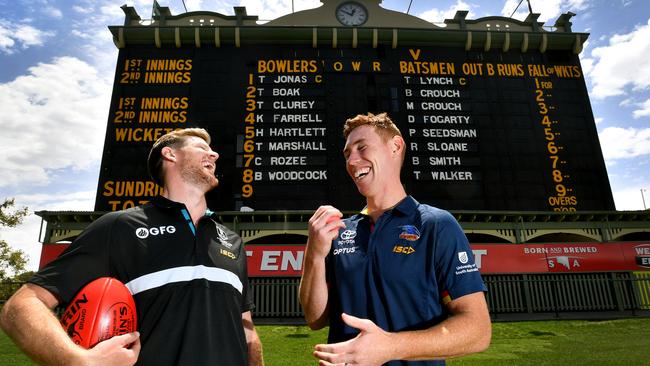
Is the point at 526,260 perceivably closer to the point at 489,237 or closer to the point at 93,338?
the point at 489,237

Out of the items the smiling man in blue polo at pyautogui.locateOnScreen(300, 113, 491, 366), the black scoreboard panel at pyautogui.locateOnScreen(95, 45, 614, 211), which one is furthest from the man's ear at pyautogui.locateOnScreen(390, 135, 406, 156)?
the black scoreboard panel at pyautogui.locateOnScreen(95, 45, 614, 211)

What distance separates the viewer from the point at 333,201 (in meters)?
11.6

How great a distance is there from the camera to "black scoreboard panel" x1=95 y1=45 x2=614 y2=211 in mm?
11633

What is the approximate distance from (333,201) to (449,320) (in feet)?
33.5

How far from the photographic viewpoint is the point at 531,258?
1206cm

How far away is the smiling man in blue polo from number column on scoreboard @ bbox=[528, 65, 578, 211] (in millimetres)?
12513

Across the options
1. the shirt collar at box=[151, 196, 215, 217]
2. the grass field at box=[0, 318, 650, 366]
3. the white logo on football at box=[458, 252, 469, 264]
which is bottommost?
the grass field at box=[0, 318, 650, 366]

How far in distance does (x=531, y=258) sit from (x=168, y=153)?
1288 centimetres

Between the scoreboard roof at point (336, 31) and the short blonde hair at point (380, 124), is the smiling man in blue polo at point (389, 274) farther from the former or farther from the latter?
the scoreboard roof at point (336, 31)

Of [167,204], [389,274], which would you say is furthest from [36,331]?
[389,274]

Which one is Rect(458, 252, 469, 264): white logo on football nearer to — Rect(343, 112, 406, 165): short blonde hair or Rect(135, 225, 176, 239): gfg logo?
Rect(343, 112, 406, 165): short blonde hair

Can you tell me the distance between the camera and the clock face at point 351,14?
14.8 meters

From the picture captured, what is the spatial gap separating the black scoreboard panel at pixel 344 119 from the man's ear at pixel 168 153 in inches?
364

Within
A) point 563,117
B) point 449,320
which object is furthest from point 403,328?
point 563,117
